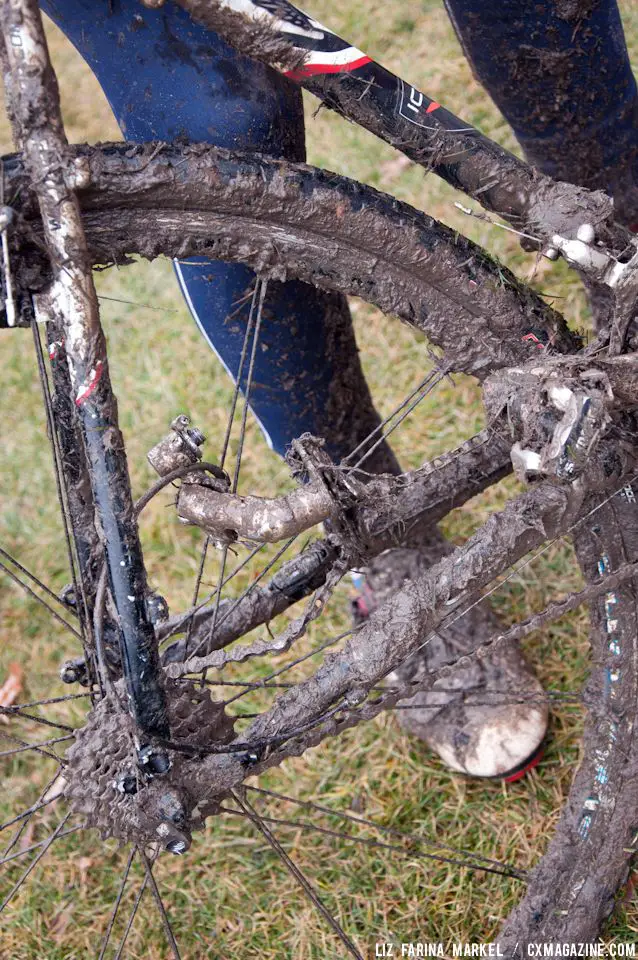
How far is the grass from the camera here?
4.59 ft

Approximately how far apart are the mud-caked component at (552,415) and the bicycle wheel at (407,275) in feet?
0.28

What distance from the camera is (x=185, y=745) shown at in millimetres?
958

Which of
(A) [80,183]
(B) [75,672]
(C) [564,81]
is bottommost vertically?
(B) [75,672]

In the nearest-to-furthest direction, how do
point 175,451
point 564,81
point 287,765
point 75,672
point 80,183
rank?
point 80,183, point 175,451, point 75,672, point 564,81, point 287,765

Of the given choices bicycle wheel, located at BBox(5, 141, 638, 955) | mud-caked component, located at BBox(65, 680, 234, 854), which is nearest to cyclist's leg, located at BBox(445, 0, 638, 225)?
bicycle wheel, located at BBox(5, 141, 638, 955)

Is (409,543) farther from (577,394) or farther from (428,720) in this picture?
(577,394)

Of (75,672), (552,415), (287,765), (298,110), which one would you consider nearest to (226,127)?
(298,110)

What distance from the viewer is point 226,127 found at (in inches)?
45.4

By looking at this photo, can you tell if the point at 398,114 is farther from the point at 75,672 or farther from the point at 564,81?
the point at 75,672

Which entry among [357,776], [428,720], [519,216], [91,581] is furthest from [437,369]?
[357,776]

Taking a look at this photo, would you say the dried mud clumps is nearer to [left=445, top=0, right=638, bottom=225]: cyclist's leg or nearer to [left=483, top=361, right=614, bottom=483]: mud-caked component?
[left=483, top=361, right=614, bottom=483]: mud-caked component

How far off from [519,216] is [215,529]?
507mm

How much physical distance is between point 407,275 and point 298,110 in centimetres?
31

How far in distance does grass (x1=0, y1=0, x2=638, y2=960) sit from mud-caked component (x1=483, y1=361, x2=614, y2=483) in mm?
391
